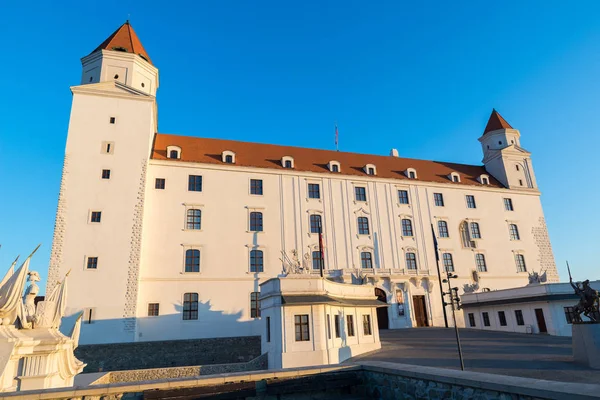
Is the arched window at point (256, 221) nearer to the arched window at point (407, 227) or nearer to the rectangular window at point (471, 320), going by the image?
the arched window at point (407, 227)

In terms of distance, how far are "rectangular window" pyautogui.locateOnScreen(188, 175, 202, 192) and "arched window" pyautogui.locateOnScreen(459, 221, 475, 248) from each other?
23171 mm

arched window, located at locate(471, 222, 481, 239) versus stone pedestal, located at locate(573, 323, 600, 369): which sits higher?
arched window, located at locate(471, 222, 481, 239)

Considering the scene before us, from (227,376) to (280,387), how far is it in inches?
40.3

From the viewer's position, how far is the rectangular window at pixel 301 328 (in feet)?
58.3

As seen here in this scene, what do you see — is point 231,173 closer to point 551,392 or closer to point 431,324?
point 431,324

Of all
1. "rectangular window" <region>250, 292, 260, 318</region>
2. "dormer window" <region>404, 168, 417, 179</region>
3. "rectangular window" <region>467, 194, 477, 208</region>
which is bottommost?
"rectangular window" <region>250, 292, 260, 318</region>

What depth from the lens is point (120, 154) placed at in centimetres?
2711

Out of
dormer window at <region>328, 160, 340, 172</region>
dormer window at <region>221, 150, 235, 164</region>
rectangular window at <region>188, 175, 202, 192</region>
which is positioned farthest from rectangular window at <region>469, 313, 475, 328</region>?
rectangular window at <region>188, 175, 202, 192</region>

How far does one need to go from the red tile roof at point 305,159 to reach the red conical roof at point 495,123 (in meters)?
4.84

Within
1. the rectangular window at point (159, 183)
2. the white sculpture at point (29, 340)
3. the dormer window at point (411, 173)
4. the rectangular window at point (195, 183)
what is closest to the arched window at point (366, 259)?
the dormer window at point (411, 173)

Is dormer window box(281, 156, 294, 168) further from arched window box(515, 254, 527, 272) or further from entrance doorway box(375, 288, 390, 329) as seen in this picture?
arched window box(515, 254, 527, 272)

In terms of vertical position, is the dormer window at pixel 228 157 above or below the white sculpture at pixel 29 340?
above

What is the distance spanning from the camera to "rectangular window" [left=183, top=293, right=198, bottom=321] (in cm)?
2555

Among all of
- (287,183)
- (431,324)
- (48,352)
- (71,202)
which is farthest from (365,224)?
(48,352)
